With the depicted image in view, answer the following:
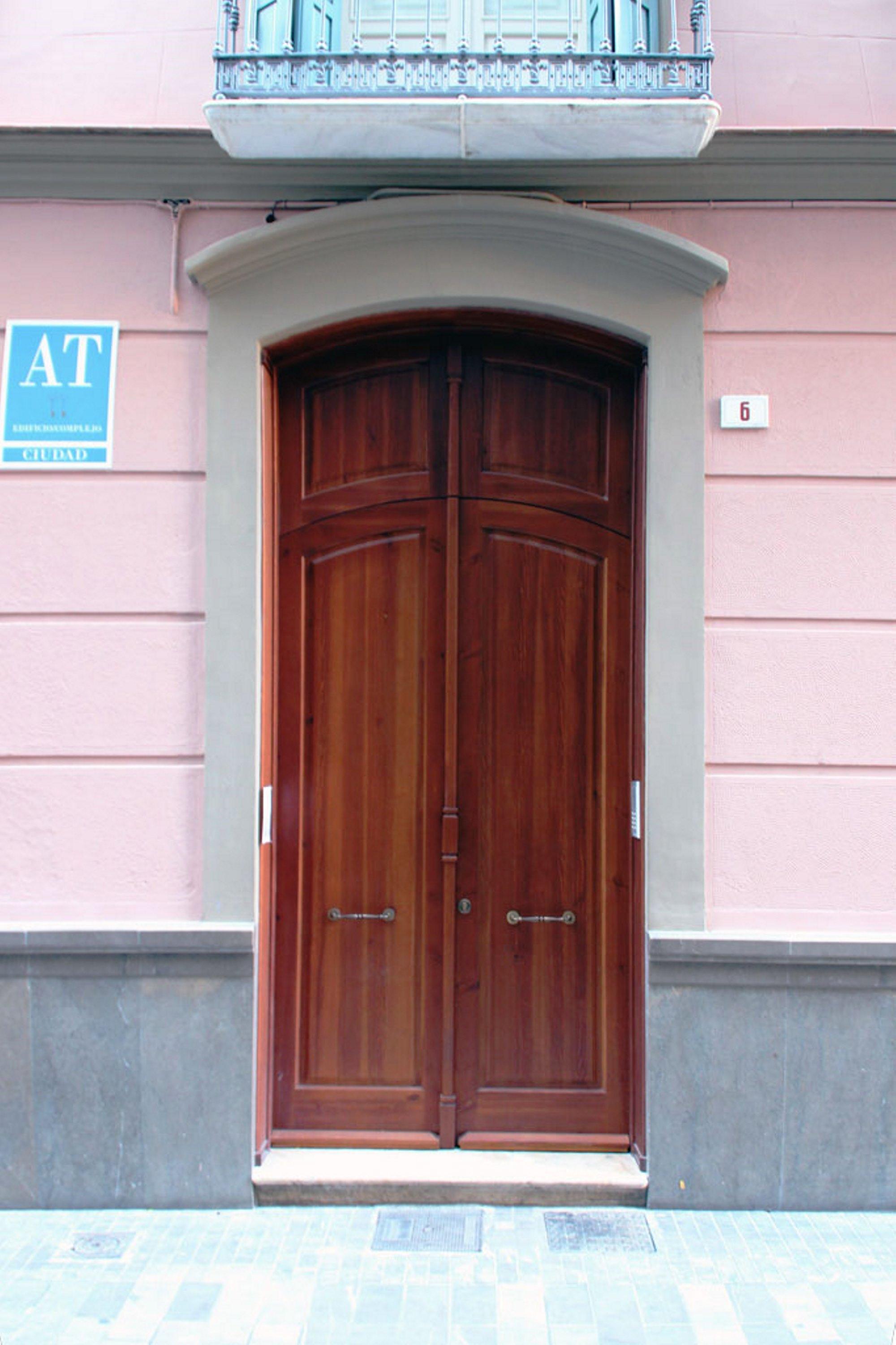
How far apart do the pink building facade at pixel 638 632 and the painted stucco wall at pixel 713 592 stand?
12 mm

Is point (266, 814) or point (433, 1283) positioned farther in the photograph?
point (266, 814)

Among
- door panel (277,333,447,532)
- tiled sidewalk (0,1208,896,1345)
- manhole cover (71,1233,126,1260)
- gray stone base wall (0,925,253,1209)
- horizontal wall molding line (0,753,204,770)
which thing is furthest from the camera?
door panel (277,333,447,532)

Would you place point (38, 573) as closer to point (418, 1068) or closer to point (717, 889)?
point (418, 1068)

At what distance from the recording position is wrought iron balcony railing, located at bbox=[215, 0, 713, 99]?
11.7 ft

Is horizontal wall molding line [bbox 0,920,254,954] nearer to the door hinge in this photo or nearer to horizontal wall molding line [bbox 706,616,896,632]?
the door hinge

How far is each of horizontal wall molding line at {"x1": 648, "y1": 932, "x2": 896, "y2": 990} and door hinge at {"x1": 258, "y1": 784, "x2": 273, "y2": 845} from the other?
1.53 metres

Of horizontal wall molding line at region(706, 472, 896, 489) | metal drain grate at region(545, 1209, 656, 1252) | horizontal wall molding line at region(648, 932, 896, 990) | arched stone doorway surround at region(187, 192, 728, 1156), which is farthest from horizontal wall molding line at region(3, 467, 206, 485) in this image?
metal drain grate at region(545, 1209, 656, 1252)

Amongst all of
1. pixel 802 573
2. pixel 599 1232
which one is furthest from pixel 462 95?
pixel 599 1232

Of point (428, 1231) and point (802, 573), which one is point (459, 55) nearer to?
point (802, 573)

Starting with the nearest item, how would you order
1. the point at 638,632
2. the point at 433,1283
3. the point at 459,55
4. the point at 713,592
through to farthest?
the point at 433,1283 → the point at 459,55 → the point at 713,592 → the point at 638,632

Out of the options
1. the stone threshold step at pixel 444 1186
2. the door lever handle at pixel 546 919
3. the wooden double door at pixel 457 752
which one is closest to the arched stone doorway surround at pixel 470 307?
the wooden double door at pixel 457 752

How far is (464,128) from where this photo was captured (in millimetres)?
3500

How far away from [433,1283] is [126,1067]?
53.8 inches

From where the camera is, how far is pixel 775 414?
3824 millimetres
